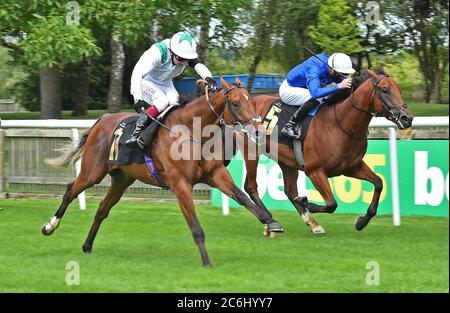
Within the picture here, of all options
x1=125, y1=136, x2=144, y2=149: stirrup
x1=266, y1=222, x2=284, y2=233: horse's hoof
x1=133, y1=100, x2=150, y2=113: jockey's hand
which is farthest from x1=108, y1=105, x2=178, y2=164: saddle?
x1=266, y1=222, x2=284, y2=233: horse's hoof

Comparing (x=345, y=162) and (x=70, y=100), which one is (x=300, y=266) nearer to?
(x=345, y=162)

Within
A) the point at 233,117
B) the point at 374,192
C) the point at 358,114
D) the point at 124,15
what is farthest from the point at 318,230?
the point at 124,15

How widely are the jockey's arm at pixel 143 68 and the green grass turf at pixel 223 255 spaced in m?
1.48

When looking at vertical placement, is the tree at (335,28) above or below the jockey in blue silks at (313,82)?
above

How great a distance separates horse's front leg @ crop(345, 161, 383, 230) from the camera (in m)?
8.17

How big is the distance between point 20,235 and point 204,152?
295 centimetres

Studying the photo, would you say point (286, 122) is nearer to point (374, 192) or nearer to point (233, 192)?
point (374, 192)

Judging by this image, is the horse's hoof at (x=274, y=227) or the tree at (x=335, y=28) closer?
the horse's hoof at (x=274, y=227)

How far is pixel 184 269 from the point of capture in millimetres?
6559

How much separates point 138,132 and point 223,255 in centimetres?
134

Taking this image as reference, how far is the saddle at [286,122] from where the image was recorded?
8664 mm

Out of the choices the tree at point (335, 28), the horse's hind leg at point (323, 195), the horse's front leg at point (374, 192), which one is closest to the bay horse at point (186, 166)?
the horse's hind leg at point (323, 195)

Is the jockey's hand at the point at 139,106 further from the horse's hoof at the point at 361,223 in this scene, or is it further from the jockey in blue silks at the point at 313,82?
the horse's hoof at the point at 361,223

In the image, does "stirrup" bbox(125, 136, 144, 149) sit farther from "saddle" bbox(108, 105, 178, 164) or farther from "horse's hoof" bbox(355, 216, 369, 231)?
"horse's hoof" bbox(355, 216, 369, 231)
